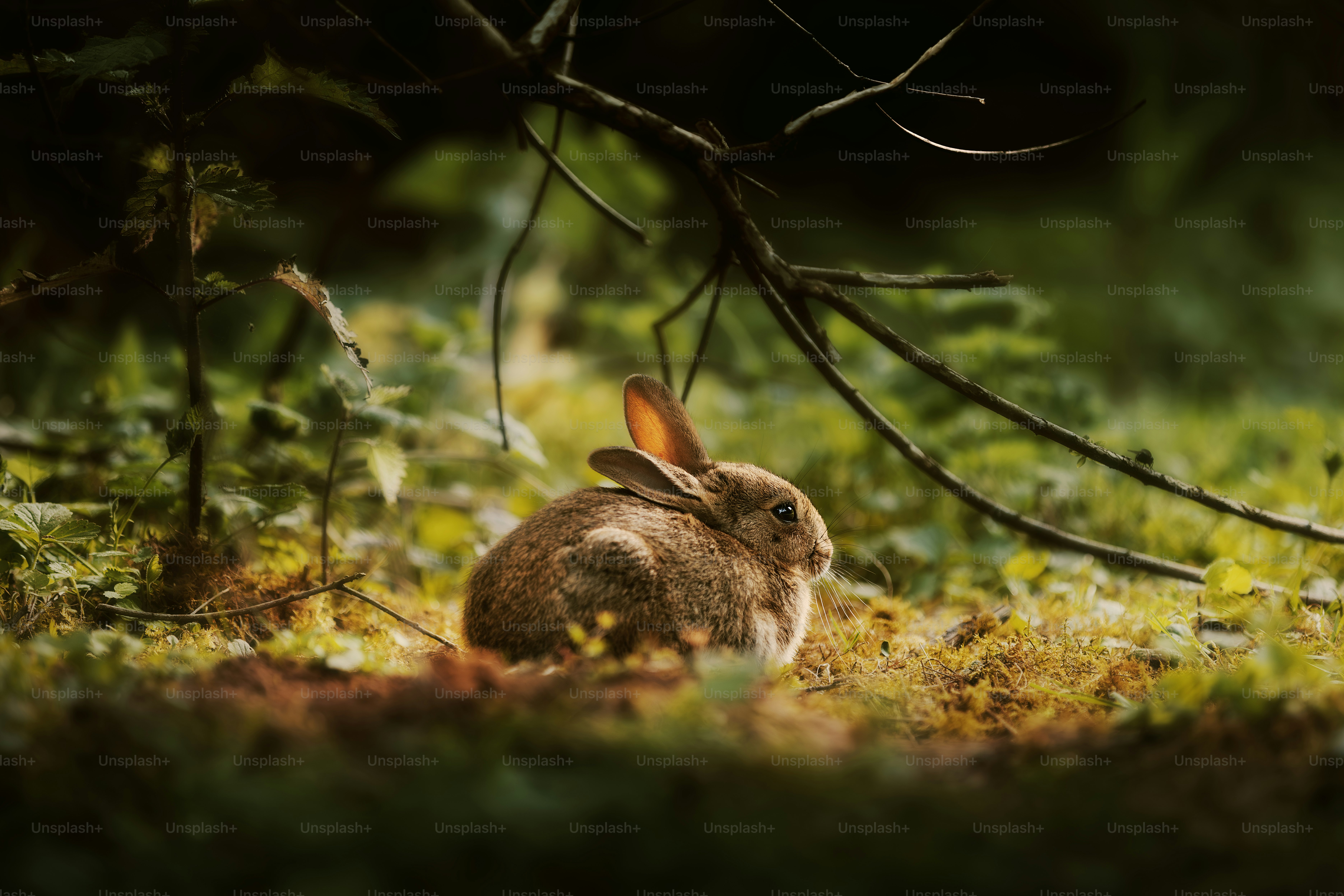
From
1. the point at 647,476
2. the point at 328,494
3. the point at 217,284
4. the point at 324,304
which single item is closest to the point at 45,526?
the point at 328,494

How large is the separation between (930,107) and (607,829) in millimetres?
10138

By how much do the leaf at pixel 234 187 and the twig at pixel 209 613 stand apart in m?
1.37

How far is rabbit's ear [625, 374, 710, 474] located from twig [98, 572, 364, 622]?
1332 mm

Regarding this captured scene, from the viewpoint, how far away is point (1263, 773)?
1924 millimetres

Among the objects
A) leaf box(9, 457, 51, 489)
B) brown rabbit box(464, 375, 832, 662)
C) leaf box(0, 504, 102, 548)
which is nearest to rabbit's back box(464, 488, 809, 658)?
brown rabbit box(464, 375, 832, 662)

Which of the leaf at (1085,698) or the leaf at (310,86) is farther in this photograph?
the leaf at (310,86)

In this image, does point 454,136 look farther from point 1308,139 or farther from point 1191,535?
point 1308,139

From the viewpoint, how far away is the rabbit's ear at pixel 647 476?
142 inches

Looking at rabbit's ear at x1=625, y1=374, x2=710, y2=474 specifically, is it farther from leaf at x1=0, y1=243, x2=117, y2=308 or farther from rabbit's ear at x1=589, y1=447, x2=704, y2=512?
leaf at x1=0, y1=243, x2=117, y2=308

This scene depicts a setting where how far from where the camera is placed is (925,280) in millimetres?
3025

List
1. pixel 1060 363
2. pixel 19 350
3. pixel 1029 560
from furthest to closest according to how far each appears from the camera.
Answer: pixel 1060 363 → pixel 19 350 → pixel 1029 560

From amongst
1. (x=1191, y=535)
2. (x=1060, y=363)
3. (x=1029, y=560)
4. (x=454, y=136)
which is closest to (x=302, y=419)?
(x=1029, y=560)

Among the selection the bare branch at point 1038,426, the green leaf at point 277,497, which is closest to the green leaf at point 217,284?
the green leaf at point 277,497

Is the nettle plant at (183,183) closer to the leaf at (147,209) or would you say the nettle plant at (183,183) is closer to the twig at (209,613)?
the leaf at (147,209)
